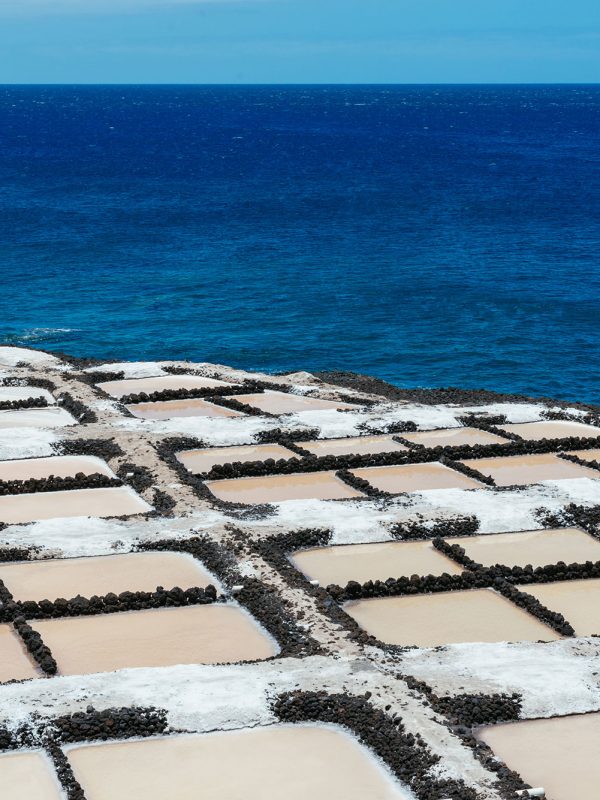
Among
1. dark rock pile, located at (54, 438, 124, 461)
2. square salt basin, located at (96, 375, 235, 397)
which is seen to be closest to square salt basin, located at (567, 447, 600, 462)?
dark rock pile, located at (54, 438, 124, 461)

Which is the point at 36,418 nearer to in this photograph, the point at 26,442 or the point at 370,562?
the point at 26,442

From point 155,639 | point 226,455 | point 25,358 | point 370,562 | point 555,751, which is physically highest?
point 226,455

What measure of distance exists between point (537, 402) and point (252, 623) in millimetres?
22633

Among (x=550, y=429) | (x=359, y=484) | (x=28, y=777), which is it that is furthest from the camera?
(x=550, y=429)

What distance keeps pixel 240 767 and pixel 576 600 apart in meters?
9.51

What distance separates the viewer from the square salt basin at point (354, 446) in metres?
35.0

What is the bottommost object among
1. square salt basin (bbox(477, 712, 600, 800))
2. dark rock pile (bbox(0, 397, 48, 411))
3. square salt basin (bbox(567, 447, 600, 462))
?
square salt basin (bbox(477, 712, 600, 800))

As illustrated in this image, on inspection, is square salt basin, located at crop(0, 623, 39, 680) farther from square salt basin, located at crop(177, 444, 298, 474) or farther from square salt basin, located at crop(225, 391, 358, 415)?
square salt basin, located at crop(225, 391, 358, 415)

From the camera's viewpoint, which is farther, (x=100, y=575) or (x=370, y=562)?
(x=370, y=562)

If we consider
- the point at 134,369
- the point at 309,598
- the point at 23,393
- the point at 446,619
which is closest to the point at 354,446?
the point at 309,598

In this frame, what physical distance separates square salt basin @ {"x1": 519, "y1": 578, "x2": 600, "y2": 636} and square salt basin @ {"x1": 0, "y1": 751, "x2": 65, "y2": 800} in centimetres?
1057

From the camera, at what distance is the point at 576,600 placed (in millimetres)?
25047

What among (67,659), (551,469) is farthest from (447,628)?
(551,469)

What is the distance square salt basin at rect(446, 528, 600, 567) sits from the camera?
27.2 m
